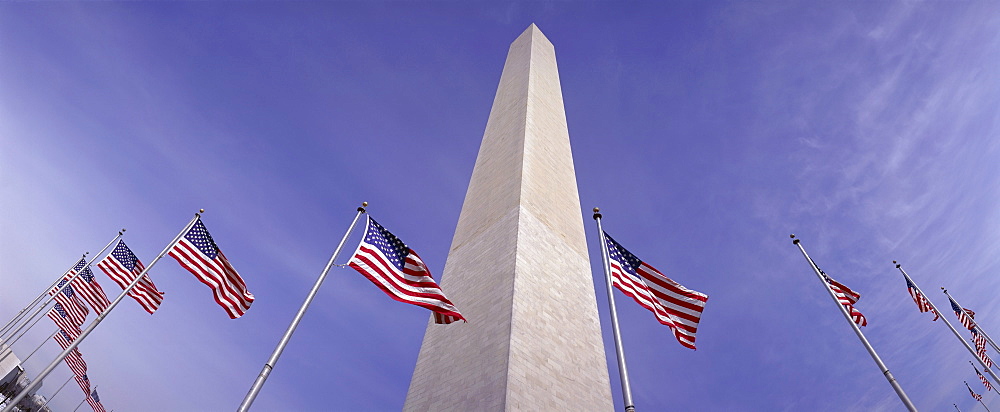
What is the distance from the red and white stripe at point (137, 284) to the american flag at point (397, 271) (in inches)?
285

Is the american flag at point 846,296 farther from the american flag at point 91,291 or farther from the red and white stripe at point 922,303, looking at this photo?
the american flag at point 91,291

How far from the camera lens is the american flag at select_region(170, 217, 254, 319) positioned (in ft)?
33.1

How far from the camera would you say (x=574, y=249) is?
16172mm

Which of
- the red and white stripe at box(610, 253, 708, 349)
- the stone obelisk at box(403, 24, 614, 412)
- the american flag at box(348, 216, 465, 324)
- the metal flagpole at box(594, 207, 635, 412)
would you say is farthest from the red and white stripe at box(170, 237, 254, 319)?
the red and white stripe at box(610, 253, 708, 349)

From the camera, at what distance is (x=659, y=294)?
9648mm

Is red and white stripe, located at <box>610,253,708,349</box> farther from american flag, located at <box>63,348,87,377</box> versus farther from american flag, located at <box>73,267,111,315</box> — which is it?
american flag, located at <box>63,348,87,377</box>

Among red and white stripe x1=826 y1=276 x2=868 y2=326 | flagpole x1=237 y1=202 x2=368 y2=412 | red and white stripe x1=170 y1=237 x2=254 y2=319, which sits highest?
red and white stripe x1=826 y1=276 x2=868 y2=326

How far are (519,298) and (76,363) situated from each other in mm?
13108

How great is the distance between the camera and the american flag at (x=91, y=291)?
43.9 ft

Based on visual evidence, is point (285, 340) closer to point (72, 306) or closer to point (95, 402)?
point (72, 306)

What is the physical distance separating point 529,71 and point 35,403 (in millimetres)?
37826

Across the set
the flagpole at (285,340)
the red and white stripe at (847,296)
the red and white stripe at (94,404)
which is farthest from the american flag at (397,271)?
the red and white stripe at (94,404)

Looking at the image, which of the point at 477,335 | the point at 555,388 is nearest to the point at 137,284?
the point at 477,335

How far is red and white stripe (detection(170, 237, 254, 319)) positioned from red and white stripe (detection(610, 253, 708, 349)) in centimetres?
767
